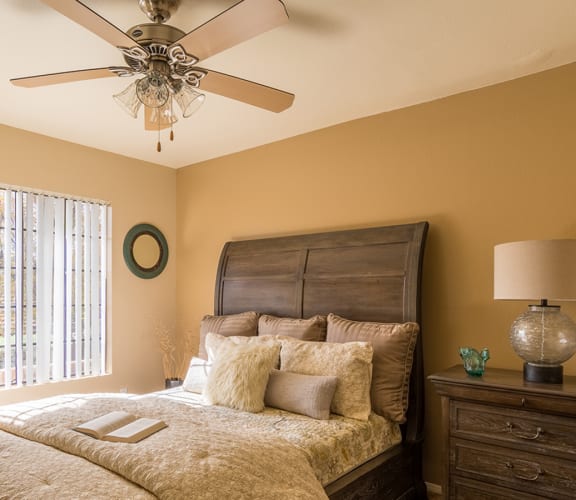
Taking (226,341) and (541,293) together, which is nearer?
(541,293)

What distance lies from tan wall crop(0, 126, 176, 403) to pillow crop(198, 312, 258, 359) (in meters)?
0.89

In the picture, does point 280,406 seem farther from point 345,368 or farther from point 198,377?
point 198,377

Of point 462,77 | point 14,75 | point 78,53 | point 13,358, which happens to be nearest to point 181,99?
point 78,53

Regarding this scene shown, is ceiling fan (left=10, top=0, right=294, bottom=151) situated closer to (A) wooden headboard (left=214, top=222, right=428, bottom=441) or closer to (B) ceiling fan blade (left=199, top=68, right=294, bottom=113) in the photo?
(B) ceiling fan blade (left=199, top=68, right=294, bottom=113)

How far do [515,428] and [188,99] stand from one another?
7.25ft

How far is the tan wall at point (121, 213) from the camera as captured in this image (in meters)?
3.52

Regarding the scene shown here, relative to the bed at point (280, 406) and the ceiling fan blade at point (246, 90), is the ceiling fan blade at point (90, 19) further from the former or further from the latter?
the bed at point (280, 406)

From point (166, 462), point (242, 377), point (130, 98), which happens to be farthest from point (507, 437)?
point (130, 98)

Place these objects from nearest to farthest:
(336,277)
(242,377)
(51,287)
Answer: (242,377), (336,277), (51,287)

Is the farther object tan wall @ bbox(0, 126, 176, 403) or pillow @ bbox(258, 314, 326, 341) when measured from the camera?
tan wall @ bbox(0, 126, 176, 403)

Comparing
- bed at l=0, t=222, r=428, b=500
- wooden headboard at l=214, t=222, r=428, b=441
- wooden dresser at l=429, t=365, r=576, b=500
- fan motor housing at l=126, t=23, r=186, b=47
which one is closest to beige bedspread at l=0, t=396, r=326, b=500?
bed at l=0, t=222, r=428, b=500

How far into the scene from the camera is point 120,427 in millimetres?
2080

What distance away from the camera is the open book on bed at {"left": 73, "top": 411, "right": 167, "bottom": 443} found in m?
1.95

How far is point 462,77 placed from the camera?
270 centimetres
